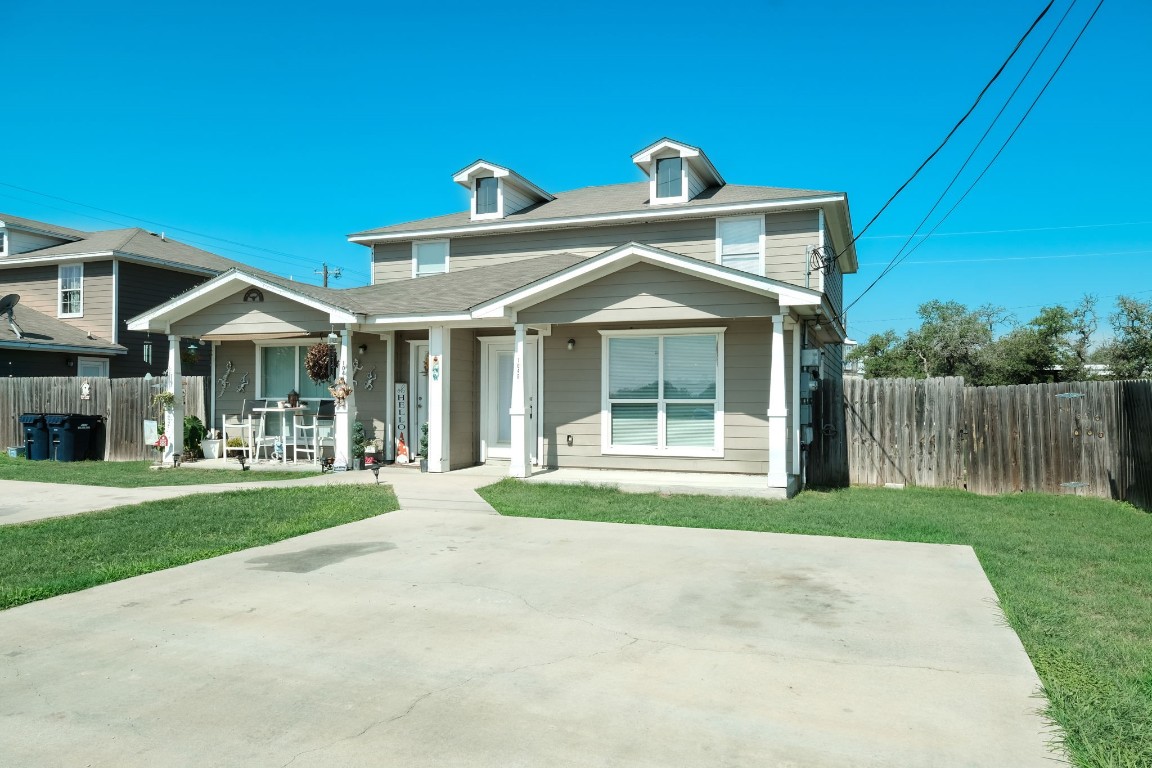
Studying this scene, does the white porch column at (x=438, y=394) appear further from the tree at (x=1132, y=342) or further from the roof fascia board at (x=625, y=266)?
the tree at (x=1132, y=342)

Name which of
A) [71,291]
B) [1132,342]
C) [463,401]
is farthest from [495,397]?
[1132,342]

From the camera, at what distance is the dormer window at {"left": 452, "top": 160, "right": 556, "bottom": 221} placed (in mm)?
16500

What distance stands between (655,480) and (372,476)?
14.7ft

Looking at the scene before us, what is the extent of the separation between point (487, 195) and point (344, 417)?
19.9 feet

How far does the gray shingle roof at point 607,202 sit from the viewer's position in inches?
576

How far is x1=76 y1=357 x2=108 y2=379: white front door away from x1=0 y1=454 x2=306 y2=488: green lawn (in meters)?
6.57

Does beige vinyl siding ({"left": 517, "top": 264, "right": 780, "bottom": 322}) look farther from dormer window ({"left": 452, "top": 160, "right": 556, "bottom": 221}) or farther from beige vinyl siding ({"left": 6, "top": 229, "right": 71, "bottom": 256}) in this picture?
beige vinyl siding ({"left": 6, "top": 229, "right": 71, "bottom": 256})

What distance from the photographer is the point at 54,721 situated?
342 cm

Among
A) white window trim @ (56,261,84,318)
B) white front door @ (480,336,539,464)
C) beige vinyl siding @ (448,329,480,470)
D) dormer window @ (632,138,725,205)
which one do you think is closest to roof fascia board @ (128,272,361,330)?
beige vinyl siding @ (448,329,480,470)

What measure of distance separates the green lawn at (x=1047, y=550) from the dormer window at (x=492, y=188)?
7177 mm

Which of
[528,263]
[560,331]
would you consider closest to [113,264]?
[528,263]

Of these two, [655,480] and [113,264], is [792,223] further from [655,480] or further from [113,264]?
[113,264]

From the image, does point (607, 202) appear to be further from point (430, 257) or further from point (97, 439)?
point (97, 439)

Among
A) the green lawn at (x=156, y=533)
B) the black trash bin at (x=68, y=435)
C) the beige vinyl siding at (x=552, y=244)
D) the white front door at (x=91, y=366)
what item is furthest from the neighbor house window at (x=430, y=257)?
the white front door at (x=91, y=366)
